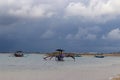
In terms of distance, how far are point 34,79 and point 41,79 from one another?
845 mm

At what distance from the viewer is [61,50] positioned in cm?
10469

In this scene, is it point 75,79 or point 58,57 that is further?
point 58,57

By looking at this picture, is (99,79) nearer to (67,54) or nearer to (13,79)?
(13,79)

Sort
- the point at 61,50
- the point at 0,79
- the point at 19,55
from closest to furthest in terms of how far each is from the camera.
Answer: the point at 0,79, the point at 61,50, the point at 19,55

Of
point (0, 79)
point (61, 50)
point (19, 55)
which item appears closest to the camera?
point (0, 79)

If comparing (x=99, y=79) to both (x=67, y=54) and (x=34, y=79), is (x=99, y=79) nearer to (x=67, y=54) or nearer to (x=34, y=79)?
(x=34, y=79)

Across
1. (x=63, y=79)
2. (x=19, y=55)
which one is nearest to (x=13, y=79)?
(x=63, y=79)

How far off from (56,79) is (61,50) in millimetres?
66207

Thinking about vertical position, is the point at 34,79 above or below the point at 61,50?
below

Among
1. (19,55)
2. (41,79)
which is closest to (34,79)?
(41,79)

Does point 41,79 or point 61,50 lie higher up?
point 61,50

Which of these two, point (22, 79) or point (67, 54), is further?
point (67, 54)

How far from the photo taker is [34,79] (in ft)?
125

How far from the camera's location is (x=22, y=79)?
122 feet
